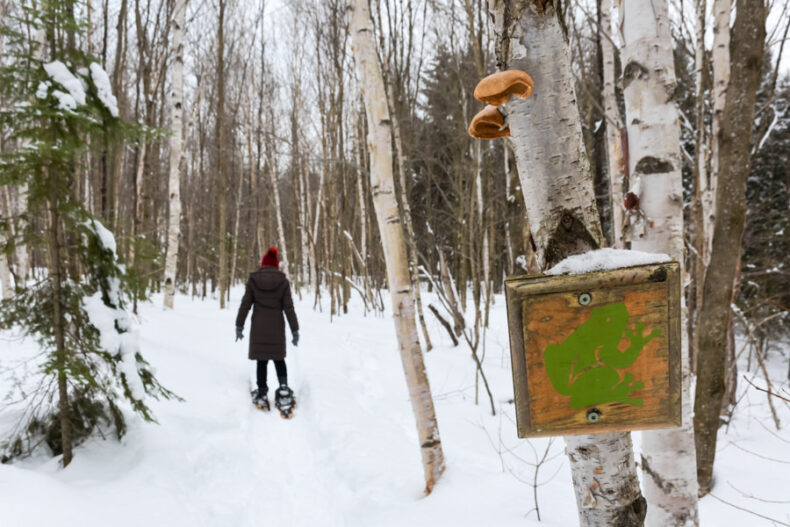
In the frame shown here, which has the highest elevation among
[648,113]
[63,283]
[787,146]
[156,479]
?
[787,146]

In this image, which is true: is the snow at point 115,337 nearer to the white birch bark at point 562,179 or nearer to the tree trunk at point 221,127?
the white birch bark at point 562,179

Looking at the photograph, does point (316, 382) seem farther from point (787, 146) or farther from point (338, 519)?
point (787, 146)

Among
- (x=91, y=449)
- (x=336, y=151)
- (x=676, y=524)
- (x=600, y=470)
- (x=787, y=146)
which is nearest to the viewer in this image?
(x=600, y=470)

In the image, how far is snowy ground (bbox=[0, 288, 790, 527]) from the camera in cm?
273

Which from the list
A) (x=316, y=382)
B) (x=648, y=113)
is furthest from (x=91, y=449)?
(x=648, y=113)

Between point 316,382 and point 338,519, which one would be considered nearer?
point 338,519

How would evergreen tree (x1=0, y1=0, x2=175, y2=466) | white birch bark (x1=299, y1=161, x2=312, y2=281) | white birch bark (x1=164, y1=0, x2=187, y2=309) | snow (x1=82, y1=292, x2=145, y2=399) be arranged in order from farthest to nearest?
white birch bark (x1=299, y1=161, x2=312, y2=281) < white birch bark (x1=164, y1=0, x2=187, y2=309) < snow (x1=82, y1=292, x2=145, y2=399) < evergreen tree (x1=0, y1=0, x2=175, y2=466)

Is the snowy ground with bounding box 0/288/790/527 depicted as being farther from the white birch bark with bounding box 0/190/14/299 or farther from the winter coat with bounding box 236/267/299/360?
the white birch bark with bounding box 0/190/14/299

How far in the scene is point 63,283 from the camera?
321cm

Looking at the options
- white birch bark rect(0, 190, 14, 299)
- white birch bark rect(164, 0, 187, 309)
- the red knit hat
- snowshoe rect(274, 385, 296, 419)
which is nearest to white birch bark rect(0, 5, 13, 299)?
white birch bark rect(0, 190, 14, 299)

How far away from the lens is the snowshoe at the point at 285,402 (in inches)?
192

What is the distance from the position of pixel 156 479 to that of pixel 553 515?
279cm

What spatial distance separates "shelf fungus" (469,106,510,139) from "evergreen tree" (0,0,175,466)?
3015mm

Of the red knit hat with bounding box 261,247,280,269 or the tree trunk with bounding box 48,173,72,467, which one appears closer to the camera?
the tree trunk with bounding box 48,173,72,467
